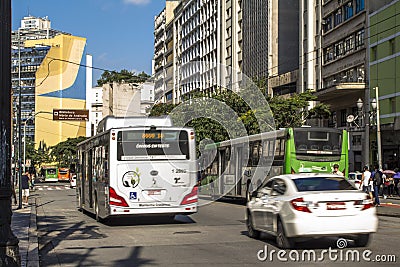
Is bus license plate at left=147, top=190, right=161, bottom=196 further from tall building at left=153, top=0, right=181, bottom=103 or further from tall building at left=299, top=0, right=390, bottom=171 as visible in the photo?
tall building at left=153, top=0, right=181, bottom=103

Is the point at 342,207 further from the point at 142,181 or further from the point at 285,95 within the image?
the point at 285,95

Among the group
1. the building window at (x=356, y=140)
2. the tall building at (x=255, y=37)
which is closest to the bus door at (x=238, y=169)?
the building window at (x=356, y=140)

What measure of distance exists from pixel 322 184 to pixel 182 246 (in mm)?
3353

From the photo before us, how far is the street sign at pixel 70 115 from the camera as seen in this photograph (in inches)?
2266

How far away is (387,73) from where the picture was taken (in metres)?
46.1

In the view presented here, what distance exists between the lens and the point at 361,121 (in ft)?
163

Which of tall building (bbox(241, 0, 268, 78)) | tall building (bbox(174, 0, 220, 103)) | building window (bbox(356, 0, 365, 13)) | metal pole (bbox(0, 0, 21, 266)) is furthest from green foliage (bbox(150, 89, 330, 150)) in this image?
metal pole (bbox(0, 0, 21, 266))

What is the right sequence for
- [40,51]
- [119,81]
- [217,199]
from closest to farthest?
1. [217,199]
2. [119,81]
3. [40,51]

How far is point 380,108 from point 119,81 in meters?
73.6

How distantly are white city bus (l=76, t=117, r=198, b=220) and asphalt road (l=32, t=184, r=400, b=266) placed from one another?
0.67m

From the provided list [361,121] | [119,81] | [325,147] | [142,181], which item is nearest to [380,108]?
[361,121]

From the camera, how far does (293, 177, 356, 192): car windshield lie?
13.1 m

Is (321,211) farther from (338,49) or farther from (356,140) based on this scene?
(338,49)

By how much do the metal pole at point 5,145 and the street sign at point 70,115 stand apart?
50029mm
